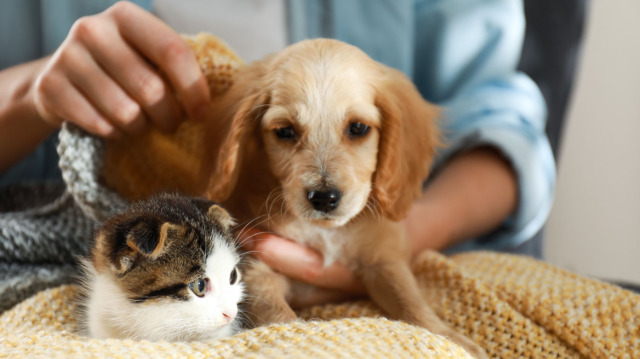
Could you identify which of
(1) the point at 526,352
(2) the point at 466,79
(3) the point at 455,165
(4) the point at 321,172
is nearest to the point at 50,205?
(4) the point at 321,172

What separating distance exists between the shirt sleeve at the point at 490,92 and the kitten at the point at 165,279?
853 millimetres

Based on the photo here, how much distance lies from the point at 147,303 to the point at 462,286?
0.54 m

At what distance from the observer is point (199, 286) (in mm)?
757

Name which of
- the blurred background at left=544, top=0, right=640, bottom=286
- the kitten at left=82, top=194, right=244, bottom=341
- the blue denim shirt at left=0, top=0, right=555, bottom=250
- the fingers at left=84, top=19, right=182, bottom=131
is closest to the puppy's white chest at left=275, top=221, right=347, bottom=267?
the kitten at left=82, top=194, right=244, bottom=341

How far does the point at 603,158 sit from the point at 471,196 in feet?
2.43

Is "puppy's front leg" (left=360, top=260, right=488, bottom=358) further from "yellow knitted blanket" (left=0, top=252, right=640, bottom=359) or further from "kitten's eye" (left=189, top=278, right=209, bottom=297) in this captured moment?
"kitten's eye" (left=189, top=278, right=209, bottom=297)

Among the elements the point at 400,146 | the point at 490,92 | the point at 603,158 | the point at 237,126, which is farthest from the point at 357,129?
the point at 603,158

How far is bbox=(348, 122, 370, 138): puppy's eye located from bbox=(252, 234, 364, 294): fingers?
235mm

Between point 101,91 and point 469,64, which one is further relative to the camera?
point 469,64

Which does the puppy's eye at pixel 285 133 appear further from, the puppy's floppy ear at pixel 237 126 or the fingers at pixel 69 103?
the fingers at pixel 69 103

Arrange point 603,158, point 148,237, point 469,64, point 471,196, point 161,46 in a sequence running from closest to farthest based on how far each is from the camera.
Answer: point 148,237 → point 161,46 → point 471,196 → point 469,64 → point 603,158

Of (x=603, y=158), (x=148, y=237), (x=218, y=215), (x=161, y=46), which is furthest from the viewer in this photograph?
(x=603, y=158)

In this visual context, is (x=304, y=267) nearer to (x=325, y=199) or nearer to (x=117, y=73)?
(x=325, y=199)

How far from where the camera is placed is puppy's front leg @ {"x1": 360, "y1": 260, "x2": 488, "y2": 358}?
0.88 m
